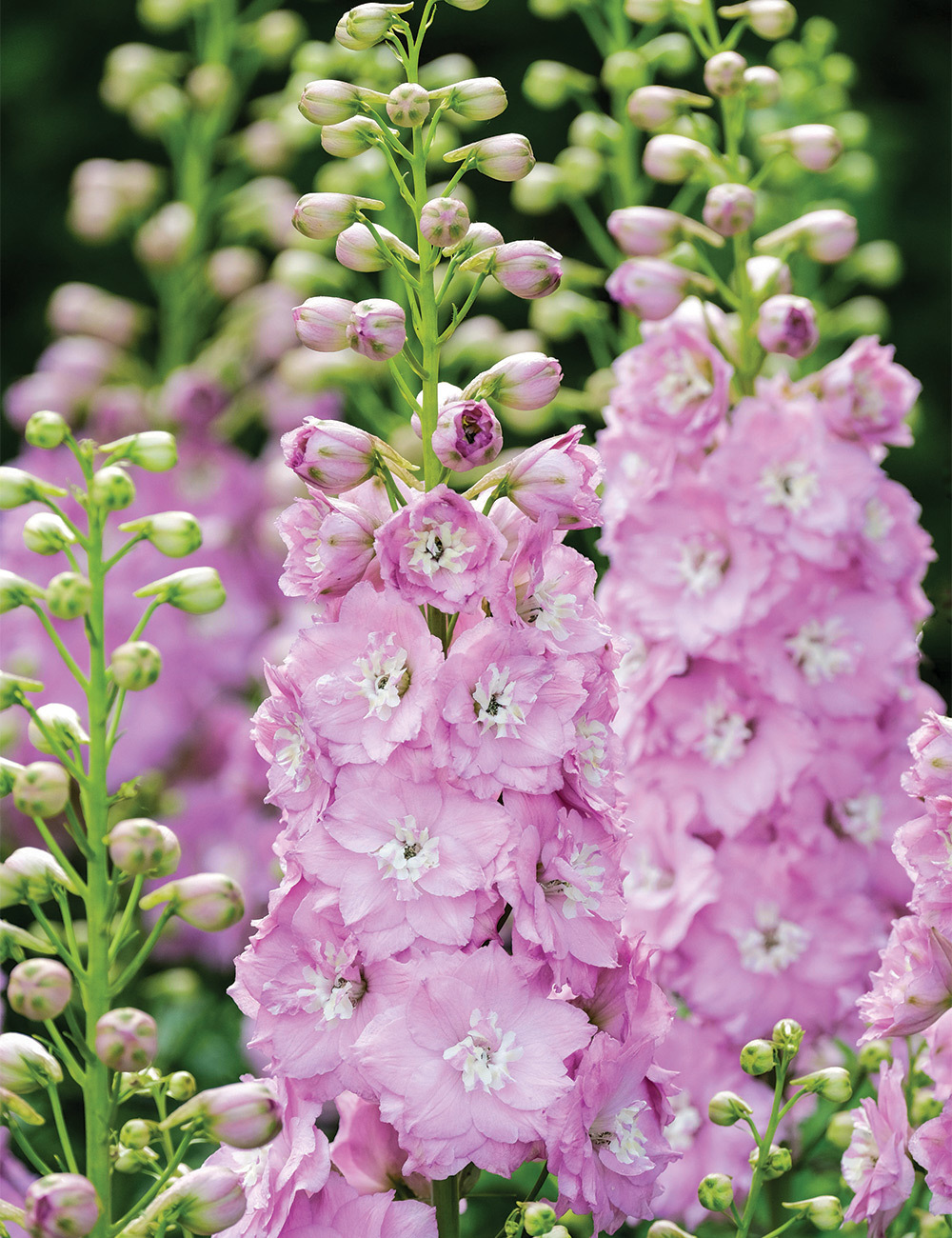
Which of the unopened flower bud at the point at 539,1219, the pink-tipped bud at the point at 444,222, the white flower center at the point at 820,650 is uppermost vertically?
the pink-tipped bud at the point at 444,222

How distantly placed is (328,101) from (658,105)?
59cm

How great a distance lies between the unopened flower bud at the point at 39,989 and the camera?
92 centimetres

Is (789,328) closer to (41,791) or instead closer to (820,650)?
(820,650)

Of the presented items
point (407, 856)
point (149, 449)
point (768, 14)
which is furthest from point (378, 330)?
point (768, 14)

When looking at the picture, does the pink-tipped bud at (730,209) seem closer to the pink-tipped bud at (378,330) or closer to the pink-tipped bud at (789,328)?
the pink-tipped bud at (789,328)

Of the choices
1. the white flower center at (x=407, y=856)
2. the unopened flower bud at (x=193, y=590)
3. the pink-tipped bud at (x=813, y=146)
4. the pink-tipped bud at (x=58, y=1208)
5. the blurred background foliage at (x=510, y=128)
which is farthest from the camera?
the blurred background foliage at (x=510, y=128)

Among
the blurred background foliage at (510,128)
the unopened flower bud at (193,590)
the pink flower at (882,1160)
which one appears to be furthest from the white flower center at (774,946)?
the blurred background foliage at (510,128)

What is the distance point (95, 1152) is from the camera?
991 mm

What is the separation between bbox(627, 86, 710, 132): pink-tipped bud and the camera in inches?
61.9

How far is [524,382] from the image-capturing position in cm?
107

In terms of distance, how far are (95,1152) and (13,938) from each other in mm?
146

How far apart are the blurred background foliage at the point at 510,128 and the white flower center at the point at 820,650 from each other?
6.63 ft

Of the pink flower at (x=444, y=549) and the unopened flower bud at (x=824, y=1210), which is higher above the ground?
the pink flower at (x=444, y=549)

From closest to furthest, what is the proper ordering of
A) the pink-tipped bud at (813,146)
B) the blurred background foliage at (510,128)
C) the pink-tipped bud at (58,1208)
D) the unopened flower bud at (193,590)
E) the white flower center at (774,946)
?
the pink-tipped bud at (58,1208), the unopened flower bud at (193,590), the white flower center at (774,946), the pink-tipped bud at (813,146), the blurred background foliage at (510,128)
